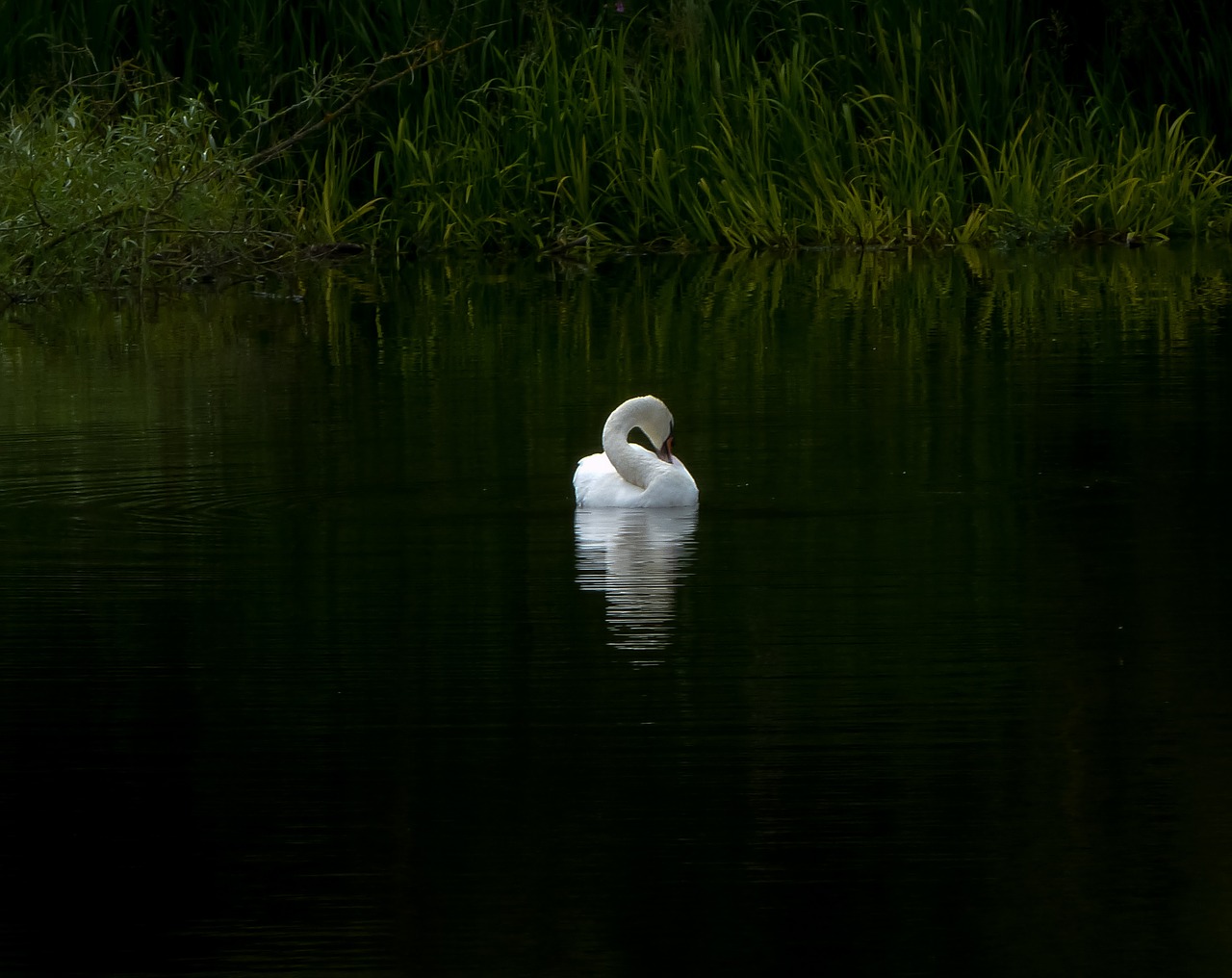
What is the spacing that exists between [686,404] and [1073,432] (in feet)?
6.16

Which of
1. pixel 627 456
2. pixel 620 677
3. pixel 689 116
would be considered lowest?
pixel 620 677

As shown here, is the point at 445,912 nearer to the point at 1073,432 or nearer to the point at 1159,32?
the point at 1073,432

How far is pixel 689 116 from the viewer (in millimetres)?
18562

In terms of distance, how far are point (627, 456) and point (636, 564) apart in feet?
3.58

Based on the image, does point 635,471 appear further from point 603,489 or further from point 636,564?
point 636,564

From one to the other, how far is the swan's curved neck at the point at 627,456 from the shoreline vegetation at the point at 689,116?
974cm

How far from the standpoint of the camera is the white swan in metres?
8.02

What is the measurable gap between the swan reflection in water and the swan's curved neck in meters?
0.13

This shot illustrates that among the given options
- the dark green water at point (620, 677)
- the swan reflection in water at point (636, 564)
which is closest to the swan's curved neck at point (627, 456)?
the swan reflection in water at point (636, 564)

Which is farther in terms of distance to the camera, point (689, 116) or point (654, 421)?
point (689, 116)

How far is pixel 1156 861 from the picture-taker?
4.17m

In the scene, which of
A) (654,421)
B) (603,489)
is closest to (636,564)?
(603,489)

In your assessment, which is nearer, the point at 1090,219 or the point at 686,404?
the point at 686,404

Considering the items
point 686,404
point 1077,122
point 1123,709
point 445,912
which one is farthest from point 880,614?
point 1077,122
